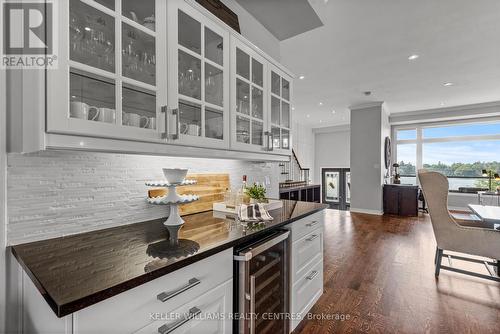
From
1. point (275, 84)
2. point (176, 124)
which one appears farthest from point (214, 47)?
point (275, 84)

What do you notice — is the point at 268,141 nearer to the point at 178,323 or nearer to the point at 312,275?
the point at 312,275

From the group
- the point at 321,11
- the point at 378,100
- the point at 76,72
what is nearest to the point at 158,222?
the point at 76,72

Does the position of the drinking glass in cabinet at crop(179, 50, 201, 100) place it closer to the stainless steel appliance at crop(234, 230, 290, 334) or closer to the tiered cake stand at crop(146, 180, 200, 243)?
the tiered cake stand at crop(146, 180, 200, 243)

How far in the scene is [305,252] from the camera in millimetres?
1825

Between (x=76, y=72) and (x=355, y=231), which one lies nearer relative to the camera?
(x=76, y=72)

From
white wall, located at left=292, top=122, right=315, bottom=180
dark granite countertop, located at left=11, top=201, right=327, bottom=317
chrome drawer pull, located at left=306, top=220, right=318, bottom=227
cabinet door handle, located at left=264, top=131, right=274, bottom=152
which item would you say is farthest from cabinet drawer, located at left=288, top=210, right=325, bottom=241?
white wall, located at left=292, top=122, right=315, bottom=180

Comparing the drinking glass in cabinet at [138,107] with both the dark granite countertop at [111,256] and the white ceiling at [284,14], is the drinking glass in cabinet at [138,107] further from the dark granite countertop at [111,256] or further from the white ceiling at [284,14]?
the white ceiling at [284,14]

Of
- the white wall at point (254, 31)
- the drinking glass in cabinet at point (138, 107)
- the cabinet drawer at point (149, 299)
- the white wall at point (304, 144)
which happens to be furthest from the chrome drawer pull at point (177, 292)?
the white wall at point (304, 144)

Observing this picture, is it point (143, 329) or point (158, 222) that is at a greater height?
point (158, 222)

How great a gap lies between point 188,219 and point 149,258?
692 millimetres

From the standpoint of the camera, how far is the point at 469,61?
3.70 metres

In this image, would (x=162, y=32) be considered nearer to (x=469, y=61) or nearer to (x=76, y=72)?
(x=76, y=72)

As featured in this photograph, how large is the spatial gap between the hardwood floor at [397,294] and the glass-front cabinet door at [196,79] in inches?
66.3

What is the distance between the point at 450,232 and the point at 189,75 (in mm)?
3036
